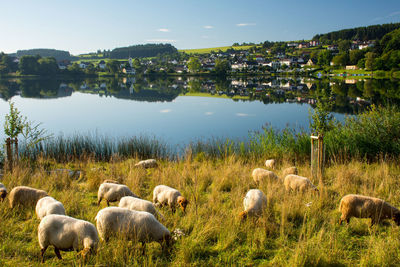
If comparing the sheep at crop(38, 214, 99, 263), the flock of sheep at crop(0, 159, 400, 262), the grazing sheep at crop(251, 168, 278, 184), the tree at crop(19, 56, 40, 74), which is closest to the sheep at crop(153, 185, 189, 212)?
the flock of sheep at crop(0, 159, 400, 262)

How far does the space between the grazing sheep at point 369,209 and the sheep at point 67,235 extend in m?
4.08

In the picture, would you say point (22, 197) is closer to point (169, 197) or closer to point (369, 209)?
point (169, 197)

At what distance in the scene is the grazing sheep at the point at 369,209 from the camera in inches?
190

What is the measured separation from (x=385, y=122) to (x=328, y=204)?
569 cm

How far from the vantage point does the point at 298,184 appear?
6.46 metres

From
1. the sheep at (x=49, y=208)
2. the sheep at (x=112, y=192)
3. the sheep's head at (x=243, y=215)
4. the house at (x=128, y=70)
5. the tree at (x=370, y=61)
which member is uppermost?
the house at (x=128, y=70)

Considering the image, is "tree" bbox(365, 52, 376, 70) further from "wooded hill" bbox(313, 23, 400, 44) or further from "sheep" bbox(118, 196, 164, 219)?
"wooded hill" bbox(313, 23, 400, 44)

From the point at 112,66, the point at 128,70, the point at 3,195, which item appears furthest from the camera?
the point at 128,70

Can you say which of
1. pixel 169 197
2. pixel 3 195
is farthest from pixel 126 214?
pixel 3 195

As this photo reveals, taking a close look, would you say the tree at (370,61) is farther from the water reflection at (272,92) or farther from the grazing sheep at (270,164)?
the grazing sheep at (270,164)

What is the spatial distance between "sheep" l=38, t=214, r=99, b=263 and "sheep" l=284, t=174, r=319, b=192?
14.3 ft

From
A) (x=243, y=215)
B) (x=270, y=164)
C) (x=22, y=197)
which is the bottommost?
(x=270, y=164)

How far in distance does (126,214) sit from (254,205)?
2.28 meters

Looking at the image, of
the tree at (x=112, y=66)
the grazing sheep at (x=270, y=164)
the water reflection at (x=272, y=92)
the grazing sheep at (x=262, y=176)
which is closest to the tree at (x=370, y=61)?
the water reflection at (x=272, y=92)
